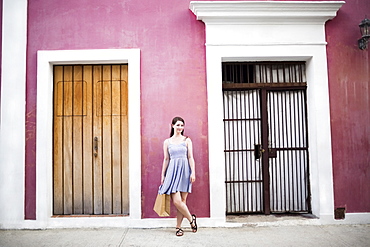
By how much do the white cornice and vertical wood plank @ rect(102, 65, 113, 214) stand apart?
1.89 m

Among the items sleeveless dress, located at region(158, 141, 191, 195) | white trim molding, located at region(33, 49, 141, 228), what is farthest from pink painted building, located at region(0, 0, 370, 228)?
sleeveless dress, located at region(158, 141, 191, 195)

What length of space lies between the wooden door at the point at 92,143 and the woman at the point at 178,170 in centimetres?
95

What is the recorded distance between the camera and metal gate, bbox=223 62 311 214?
17.7ft

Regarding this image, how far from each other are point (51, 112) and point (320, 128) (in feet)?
14.1

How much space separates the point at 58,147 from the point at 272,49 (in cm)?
378

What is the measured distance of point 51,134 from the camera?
17.3ft

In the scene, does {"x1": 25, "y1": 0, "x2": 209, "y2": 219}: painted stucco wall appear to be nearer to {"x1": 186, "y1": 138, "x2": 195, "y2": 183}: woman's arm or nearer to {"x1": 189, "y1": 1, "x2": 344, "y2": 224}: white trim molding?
{"x1": 189, "y1": 1, "x2": 344, "y2": 224}: white trim molding

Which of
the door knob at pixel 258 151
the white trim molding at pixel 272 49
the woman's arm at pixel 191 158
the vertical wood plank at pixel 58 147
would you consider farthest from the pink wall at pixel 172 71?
the door knob at pixel 258 151

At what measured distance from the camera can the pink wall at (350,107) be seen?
5156mm

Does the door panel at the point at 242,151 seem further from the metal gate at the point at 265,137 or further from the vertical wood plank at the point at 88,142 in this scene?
the vertical wood plank at the point at 88,142

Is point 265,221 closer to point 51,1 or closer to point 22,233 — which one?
point 22,233

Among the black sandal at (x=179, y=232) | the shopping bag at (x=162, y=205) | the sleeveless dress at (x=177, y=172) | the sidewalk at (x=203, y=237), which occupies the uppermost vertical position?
the sleeveless dress at (x=177, y=172)

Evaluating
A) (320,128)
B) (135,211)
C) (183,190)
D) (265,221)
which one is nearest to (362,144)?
(320,128)

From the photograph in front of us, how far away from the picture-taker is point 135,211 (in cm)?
505
